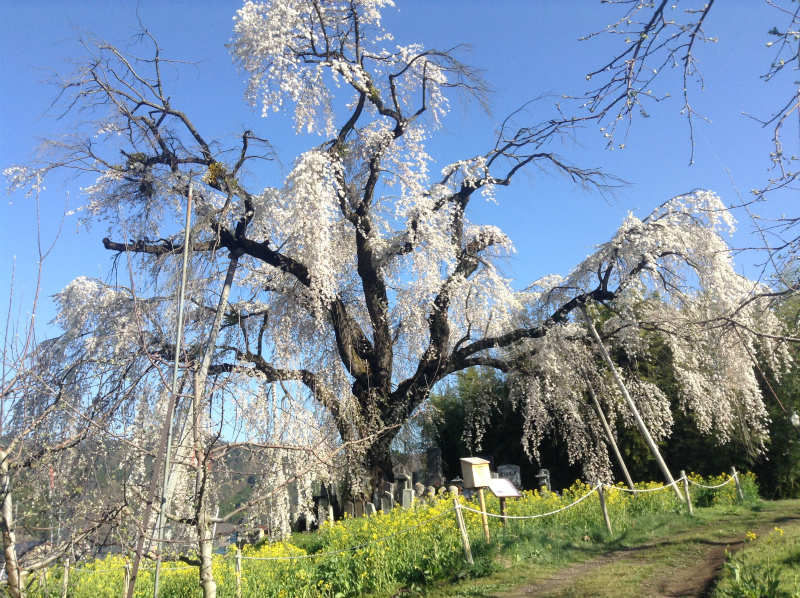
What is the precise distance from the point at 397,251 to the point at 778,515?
307 inches

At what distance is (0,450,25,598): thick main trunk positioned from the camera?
10.2 ft

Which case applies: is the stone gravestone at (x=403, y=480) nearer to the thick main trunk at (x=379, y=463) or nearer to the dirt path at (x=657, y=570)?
the thick main trunk at (x=379, y=463)

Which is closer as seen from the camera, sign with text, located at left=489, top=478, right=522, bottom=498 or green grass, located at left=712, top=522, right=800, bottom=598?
green grass, located at left=712, top=522, right=800, bottom=598

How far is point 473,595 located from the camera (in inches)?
210

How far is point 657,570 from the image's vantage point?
A: 5.77 m

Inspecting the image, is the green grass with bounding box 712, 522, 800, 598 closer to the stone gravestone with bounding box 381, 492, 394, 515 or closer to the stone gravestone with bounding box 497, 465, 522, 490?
the stone gravestone with bounding box 381, 492, 394, 515

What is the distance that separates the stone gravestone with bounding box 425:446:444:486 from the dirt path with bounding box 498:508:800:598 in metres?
8.51

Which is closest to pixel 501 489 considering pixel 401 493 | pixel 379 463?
pixel 379 463

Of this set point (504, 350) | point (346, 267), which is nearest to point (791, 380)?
point (504, 350)

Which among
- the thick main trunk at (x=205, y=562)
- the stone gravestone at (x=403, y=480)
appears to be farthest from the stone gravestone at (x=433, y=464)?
the thick main trunk at (x=205, y=562)

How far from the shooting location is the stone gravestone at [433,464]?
15.4 m

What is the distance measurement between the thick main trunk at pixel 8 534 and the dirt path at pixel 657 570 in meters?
3.94

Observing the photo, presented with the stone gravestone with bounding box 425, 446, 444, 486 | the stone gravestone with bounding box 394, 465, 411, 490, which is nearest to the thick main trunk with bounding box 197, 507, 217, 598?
the stone gravestone with bounding box 394, 465, 411, 490

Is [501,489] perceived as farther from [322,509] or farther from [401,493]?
[322,509]
